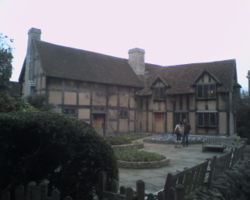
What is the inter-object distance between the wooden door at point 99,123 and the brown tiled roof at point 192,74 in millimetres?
7195

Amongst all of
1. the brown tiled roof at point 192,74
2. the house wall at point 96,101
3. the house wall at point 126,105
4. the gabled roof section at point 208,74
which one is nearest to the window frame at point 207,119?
the house wall at point 126,105

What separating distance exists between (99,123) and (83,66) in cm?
551

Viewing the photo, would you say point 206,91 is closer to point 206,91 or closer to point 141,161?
point 206,91

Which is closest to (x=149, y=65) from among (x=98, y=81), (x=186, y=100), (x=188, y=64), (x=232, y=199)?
(x=188, y=64)

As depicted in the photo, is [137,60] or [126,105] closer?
[126,105]

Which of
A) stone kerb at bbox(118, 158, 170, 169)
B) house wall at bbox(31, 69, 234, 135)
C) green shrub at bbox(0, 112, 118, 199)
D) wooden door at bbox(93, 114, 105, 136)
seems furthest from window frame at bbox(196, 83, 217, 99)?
green shrub at bbox(0, 112, 118, 199)

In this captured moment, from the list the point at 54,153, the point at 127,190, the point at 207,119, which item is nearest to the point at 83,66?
the point at 207,119

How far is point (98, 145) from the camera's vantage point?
4652mm

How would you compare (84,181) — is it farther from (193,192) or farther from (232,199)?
(232,199)

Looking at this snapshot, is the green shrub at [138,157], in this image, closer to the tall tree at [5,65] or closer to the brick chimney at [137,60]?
the tall tree at [5,65]

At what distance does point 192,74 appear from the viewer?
2634cm

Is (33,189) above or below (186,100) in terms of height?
below

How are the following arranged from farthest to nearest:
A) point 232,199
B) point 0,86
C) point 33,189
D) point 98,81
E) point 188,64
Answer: point 188,64 → point 98,81 → point 0,86 → point 232,199 → point 33,189

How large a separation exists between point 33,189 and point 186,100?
Answer: 2249 centimetres
